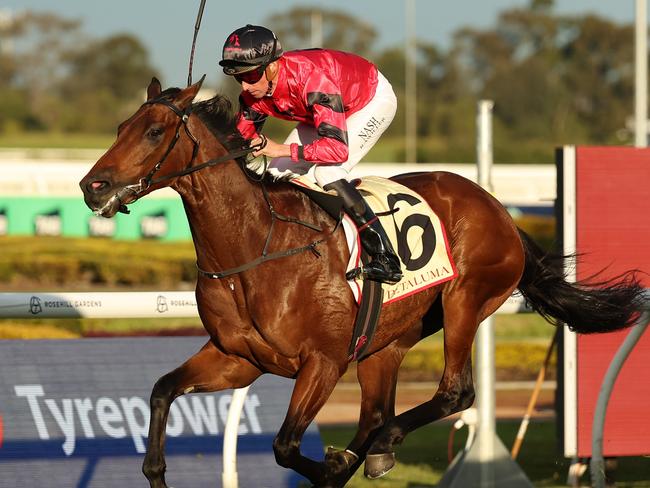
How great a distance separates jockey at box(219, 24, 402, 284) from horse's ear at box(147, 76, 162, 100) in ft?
0.75

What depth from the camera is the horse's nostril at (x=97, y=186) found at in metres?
3.45

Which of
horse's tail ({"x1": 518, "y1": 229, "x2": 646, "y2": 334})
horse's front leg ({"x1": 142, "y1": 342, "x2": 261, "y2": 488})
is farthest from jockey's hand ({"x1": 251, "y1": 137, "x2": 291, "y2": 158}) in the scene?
horse's tail ({"x1": 518, "y1": 229, "x2": 646, "y2": 334})

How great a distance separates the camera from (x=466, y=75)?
54281 mm

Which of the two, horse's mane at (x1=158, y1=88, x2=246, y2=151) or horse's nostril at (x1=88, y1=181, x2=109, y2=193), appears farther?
horse's mane at (x1=158, y1=88, x2=246, y2=151)

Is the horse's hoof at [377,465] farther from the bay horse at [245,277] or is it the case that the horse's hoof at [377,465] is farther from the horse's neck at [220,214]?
the horse's neck at [220,214]

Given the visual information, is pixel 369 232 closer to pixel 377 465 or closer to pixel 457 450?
pixel 377 465

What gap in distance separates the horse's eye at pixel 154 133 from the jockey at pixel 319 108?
36 centimetres

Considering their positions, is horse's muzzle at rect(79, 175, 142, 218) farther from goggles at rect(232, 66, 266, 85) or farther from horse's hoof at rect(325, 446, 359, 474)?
horse's hoof at rect(325, 446, 359, 474)

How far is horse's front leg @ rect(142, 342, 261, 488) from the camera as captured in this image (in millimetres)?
3857

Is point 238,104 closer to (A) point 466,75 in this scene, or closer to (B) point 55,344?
(B) point 55,344

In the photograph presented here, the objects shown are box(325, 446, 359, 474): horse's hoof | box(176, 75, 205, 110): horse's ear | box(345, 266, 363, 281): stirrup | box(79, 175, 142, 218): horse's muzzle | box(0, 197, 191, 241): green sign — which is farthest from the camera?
box(0, 197, 191, 241): green sign

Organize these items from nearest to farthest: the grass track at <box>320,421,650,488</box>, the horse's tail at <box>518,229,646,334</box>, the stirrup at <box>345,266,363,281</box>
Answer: the stirrup at <box>345,266,363,281</box>
the horse's tail at <box>518,229,646,334</box>
the grass track at <box>320,421,650,488</box>

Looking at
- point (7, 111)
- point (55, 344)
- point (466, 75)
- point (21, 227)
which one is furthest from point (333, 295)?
point (466, 75)

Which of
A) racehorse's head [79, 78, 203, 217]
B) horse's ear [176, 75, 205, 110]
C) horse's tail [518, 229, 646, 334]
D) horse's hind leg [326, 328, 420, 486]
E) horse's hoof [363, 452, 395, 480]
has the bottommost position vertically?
horse's hoof [363, 452, 395, 480]
